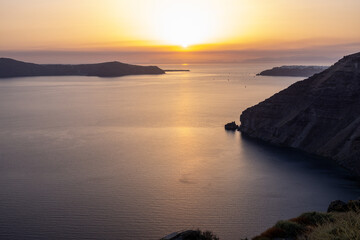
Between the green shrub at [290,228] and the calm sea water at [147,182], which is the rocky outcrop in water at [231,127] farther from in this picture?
the green shrub at [290,228]

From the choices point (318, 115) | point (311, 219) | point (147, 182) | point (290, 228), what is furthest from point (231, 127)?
point (290, 228)

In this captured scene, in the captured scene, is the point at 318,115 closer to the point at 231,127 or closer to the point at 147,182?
the point at 231,127

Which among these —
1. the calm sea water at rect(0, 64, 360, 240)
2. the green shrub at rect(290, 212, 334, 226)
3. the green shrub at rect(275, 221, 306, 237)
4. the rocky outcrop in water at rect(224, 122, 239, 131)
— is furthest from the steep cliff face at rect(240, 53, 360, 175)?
the green shrub at rect(275, 221, 306, 237)

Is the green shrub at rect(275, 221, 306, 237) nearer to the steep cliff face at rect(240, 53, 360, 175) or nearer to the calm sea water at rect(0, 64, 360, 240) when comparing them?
the calm sea water at rect(0, 64, 360, 240)


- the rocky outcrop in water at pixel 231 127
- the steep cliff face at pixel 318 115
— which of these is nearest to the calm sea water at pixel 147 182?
the rocky outcrop in water at pixel 231 127

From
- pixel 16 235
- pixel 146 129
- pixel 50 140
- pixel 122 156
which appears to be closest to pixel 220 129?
pixel 146 129

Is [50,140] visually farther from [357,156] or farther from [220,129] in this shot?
[357,156]

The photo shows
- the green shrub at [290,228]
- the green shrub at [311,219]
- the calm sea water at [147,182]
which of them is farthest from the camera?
the calm sea water at [147,182]

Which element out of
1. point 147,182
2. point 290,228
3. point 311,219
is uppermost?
point 290,228
